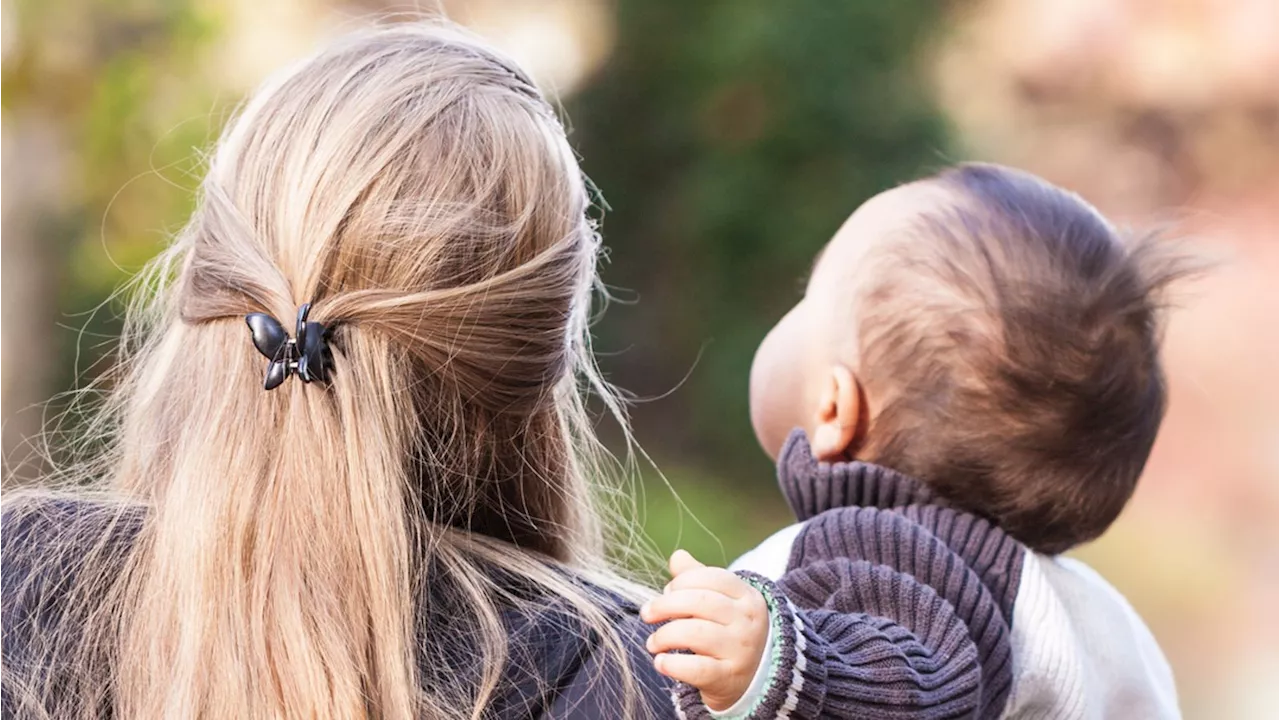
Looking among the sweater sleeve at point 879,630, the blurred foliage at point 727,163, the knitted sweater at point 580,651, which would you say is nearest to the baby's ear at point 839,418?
the sweater sleeve at point 879,630

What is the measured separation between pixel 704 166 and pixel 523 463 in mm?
2865

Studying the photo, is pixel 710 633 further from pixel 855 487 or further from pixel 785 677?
pixel 855 487

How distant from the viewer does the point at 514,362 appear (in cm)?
85

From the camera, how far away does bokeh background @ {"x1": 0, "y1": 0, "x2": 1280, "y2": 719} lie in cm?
318

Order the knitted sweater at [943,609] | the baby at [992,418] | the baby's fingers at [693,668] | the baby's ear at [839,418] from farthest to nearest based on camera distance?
1. the baby's ear at [839,418]
2. the baby at [992,418]
3. the knitted sweater at [943,609]
4. the baby's fingers at [693,668]

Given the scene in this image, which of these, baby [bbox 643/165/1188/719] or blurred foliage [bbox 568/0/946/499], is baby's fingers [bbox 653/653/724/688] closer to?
baby [bbox 643/165/1188/719]

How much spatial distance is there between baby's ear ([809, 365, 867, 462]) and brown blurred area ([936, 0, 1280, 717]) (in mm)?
2447

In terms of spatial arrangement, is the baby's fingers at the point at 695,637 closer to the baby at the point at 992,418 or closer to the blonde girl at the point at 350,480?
the blonde girl at the point at 350,480

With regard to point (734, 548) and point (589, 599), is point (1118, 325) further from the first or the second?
point (734, 548)

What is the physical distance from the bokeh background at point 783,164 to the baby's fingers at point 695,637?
251cm

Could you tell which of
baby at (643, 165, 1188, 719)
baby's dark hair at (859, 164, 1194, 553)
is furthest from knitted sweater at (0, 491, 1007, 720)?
baby's dark hair at (859, 164, 1194, 553)

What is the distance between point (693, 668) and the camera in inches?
27.1

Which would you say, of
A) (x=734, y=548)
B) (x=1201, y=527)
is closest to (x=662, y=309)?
(x=734, y=548)

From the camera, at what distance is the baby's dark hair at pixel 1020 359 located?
3.42 ft
